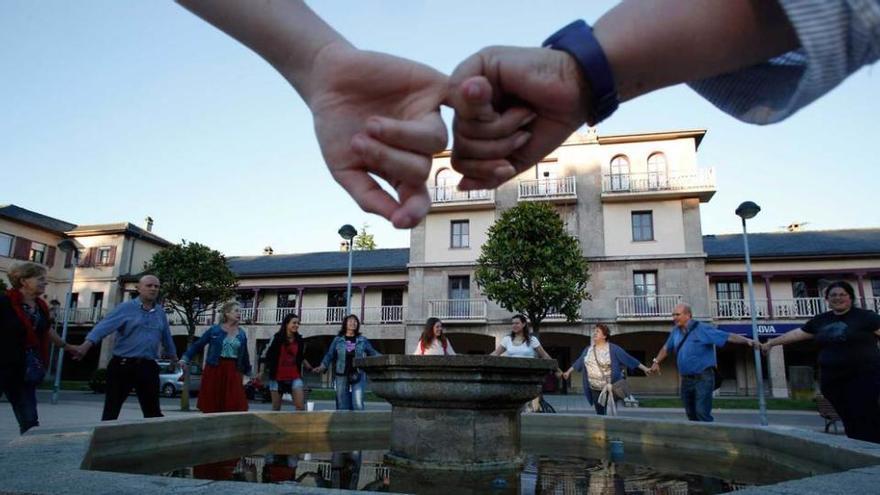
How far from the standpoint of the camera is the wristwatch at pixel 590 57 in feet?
3.94

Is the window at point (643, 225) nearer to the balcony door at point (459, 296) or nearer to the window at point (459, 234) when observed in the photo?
the window at point (459, 234)

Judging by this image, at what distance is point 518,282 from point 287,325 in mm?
14410

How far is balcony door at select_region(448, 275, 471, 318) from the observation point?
88.7 ft

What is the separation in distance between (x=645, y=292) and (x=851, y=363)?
22.1 meters

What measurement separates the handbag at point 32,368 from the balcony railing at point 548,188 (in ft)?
78.4

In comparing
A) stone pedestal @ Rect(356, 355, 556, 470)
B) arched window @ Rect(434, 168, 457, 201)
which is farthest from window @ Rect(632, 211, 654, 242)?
stone pedestal @ Rect(356, 355, 556, 470)

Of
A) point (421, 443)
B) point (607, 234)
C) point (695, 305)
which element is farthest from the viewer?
point (607, 234)

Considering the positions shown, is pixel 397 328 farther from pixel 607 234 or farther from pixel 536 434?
pixel 536 434

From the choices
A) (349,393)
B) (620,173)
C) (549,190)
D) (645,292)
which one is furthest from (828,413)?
(549,190)

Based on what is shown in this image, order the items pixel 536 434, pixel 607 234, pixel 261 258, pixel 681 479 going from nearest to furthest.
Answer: pixel 681 479
pixel 536 434
pixel 607 234
pixel 261 258

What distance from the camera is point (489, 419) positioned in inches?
174

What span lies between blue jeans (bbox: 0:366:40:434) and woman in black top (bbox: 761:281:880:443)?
666 cm

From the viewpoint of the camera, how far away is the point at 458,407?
4.38 metres

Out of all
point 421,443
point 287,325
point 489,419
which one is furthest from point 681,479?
point 287,325
